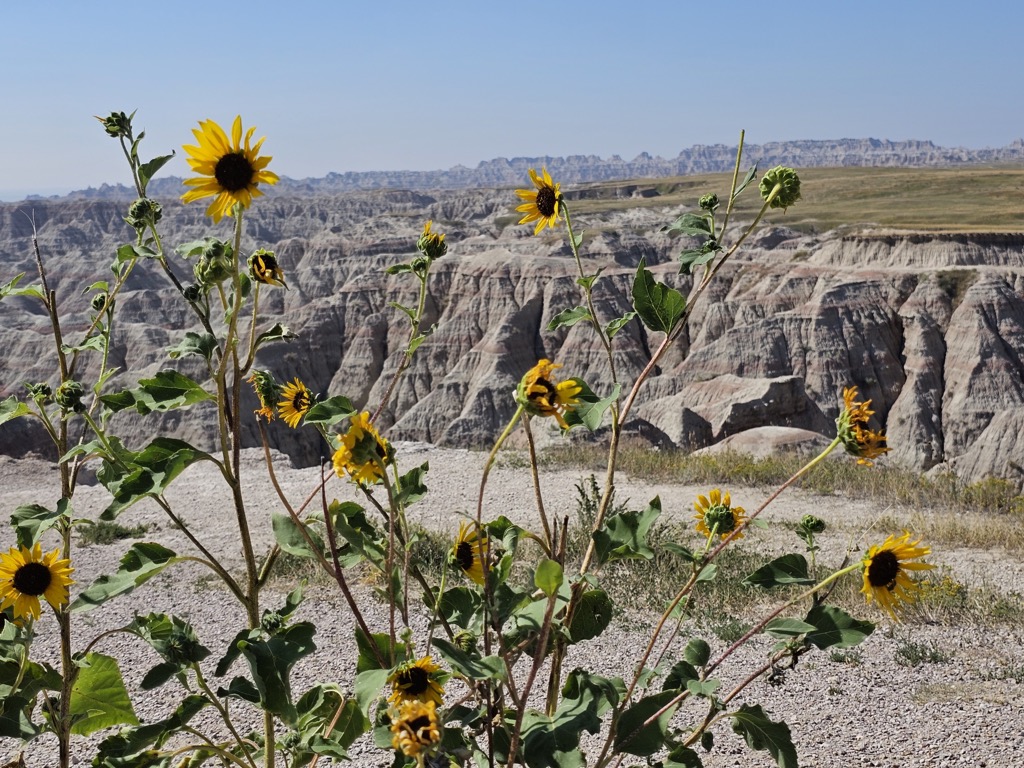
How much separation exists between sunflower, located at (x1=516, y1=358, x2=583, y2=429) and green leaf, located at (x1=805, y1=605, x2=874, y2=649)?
35.3 inches

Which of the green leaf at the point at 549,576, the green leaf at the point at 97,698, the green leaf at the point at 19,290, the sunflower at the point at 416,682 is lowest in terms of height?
the green leaf at the point at 97,698

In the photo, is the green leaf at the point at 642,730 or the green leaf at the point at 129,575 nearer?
the green leaf at the point at 129,575

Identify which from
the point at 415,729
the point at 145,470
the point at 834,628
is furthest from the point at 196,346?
the point at 834,628

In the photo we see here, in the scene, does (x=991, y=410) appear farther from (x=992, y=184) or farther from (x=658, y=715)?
(x=992, y=184)

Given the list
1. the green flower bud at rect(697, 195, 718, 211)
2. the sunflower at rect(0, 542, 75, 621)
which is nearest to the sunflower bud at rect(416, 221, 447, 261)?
the green flower bud at rect(697, 195, 718, 211)

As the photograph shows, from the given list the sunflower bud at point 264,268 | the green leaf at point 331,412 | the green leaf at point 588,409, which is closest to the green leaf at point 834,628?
the green leaf at point 588,409

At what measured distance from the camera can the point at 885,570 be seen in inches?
83.4

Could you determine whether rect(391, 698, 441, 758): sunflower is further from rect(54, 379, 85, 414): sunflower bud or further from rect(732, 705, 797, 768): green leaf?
rect(54, 379, 85, 414): sunflower bud

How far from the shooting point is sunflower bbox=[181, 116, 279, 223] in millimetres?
1893

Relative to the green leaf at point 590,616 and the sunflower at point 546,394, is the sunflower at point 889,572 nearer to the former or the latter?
the green leaf at point 590,616

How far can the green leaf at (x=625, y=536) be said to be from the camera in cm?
228

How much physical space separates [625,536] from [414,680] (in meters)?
0.70

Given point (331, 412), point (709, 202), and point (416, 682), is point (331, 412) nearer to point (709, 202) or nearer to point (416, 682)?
point (416, 682)

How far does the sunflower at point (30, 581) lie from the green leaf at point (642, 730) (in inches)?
64.7
